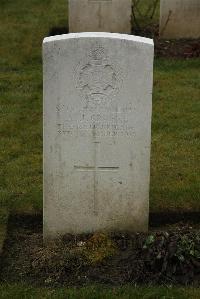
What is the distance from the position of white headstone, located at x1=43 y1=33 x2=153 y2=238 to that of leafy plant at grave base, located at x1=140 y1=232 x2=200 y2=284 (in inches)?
18.3

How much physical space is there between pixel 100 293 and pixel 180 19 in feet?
24.7

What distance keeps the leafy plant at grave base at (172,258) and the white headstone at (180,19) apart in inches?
272

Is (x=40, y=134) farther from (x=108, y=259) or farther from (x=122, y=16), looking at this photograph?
(x=122, y=16)

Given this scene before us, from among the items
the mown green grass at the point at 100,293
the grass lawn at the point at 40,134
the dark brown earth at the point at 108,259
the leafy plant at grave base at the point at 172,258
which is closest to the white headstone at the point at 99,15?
the grass lawn at the point at 40,134

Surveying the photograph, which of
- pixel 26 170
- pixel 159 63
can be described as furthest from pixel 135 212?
pixel 159 63

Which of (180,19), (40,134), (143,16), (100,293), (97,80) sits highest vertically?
(143,16)

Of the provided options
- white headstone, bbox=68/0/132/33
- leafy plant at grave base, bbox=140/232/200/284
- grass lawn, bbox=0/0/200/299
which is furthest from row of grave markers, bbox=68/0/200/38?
leafy plant at grave base, bbox=140/232/200/284

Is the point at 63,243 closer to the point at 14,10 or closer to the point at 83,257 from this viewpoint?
the point at 83,257

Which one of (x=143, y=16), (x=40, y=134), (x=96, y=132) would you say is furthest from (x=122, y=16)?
(x=96, y=132)

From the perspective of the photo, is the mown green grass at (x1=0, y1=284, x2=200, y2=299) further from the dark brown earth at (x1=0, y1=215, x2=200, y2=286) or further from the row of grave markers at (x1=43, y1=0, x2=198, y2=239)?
the row of grave markers at (x1=43, y1=0, x2=198, y2=239)

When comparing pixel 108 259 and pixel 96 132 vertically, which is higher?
pixel 96 132

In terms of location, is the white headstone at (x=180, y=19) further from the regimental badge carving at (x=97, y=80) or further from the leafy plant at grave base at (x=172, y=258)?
the leafy plant at grave base at (x=172, y=258)

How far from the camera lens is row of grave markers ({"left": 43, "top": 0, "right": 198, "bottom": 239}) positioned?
4.68 meters

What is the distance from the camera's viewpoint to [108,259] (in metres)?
4.76
